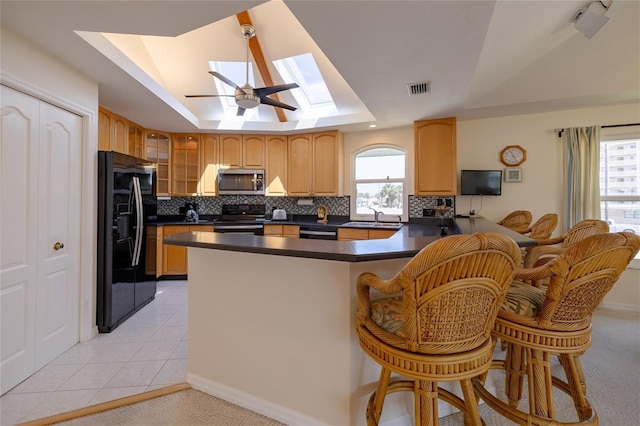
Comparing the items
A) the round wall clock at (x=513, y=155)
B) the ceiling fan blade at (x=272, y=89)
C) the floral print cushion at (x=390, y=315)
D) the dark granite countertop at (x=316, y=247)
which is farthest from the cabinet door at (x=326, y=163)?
the floral print cushion at (x=390, y=315)

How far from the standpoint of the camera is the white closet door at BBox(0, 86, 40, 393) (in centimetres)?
184

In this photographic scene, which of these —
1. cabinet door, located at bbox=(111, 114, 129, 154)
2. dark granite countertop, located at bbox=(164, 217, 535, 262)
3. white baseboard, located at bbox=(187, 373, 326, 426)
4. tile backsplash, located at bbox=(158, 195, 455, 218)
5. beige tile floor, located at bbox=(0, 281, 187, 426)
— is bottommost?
beige tile floor, located at bbox=(0, 281, 187, 426)

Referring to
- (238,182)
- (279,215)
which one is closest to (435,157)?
(279,215)

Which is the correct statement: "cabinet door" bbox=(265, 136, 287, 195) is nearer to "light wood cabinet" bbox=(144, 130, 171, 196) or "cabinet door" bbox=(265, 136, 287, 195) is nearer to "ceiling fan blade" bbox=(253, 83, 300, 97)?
"light wood cabinet" bbox=(144, 130, 171, 196)

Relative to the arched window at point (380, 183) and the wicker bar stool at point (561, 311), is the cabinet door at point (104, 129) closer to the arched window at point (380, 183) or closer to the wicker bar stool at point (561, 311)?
the arched window at point (380, 183)

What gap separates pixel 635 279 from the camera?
334 cm

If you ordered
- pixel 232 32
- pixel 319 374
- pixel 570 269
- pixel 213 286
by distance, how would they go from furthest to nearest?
pixel 232 32 → pixel 213 286 → pixel 319 374 → pixel 570 269

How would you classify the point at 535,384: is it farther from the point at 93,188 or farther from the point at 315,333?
the point at 93,188

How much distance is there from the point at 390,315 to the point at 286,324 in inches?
24.1

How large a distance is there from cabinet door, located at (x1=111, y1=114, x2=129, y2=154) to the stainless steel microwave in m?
1.37

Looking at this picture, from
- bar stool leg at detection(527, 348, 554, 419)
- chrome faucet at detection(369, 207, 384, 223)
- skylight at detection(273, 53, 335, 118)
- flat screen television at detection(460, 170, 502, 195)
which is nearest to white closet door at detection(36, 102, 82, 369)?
skylight at detection(273, 53, 335, 118)

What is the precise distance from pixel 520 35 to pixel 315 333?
9.68 feet

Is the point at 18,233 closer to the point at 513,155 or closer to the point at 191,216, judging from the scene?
the point at 191,216

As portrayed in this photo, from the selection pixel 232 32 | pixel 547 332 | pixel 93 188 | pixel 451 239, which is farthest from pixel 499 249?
pixel 232 32
